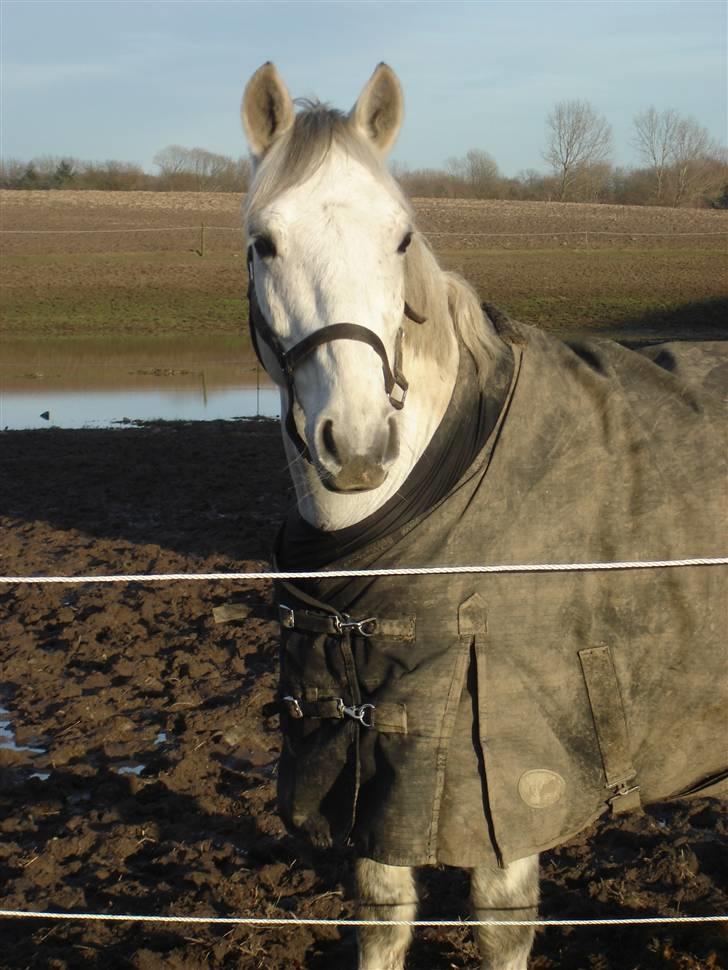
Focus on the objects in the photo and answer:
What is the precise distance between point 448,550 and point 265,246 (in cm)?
79

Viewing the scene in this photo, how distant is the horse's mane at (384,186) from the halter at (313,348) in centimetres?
5

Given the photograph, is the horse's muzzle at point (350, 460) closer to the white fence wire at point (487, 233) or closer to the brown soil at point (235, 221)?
the brown soil at point (235, 221)

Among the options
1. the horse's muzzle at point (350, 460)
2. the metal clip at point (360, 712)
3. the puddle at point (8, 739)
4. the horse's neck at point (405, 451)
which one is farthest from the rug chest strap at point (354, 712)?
Answer: the puddle at point (8, 739)

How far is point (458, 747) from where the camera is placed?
7.97 ft

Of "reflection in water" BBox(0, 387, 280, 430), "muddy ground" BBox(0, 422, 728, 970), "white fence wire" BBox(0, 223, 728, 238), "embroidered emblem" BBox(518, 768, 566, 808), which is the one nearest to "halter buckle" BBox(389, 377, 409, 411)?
"embroidered emblem" BBox(518, 768, 566, 808)

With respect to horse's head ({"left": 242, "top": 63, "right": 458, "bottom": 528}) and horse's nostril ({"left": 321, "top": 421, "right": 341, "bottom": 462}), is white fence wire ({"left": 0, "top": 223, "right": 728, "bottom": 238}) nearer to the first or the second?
horse's head ({"left": 242, "top": 63, "right": 458, "bottom": 528})

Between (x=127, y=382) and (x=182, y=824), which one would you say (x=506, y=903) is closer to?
(x=182, y=824)

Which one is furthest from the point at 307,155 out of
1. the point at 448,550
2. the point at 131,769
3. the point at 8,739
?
the point at 8,739

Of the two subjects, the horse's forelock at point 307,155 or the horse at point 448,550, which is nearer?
the horse at point 448,550

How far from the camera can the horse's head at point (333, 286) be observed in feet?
7.45

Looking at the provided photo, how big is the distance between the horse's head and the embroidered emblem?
694mm

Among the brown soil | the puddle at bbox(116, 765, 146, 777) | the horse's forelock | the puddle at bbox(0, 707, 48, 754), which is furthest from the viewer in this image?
the brown soil

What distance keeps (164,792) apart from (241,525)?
3.81 m

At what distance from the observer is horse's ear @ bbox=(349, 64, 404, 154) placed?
2.62m
